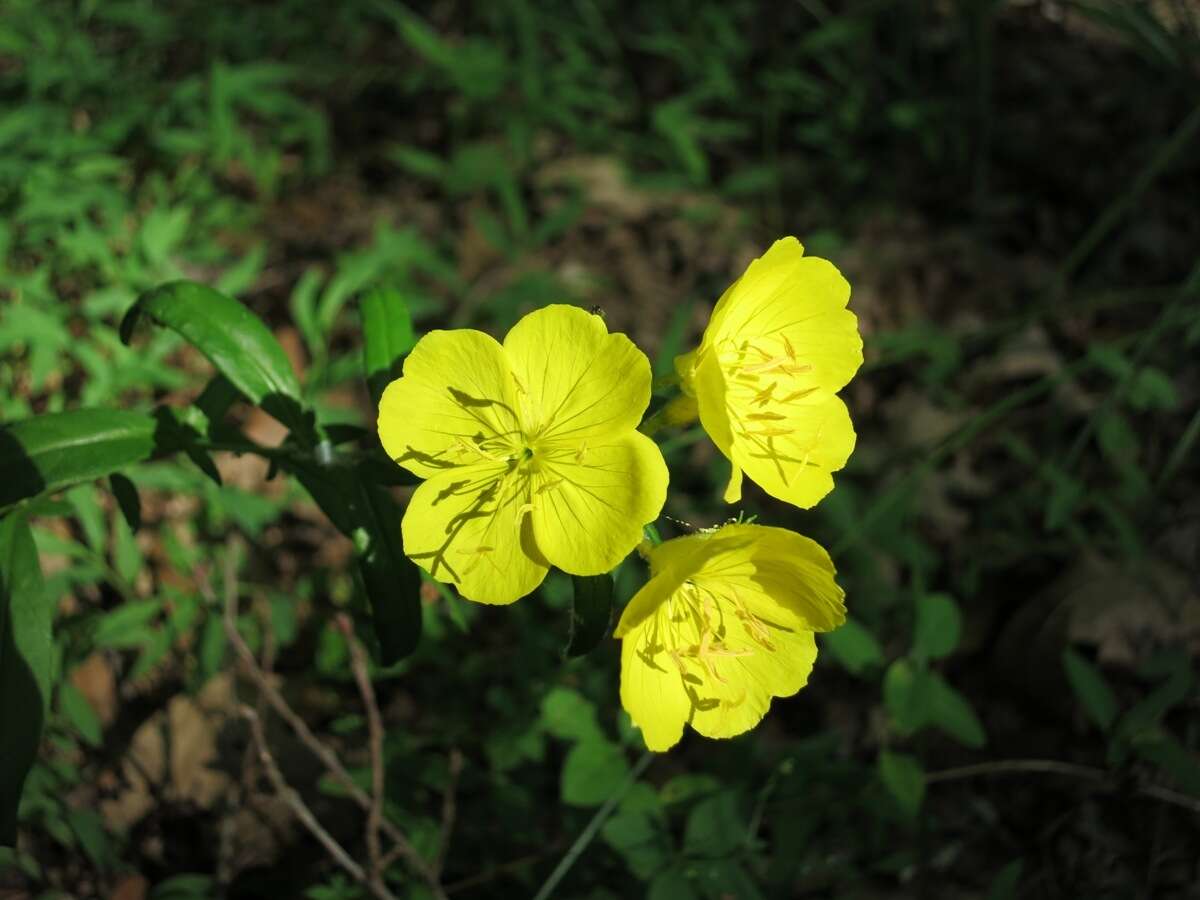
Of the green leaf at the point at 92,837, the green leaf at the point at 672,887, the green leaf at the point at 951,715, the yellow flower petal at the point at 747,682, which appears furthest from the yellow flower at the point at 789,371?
the green leaf at the point at 92,837

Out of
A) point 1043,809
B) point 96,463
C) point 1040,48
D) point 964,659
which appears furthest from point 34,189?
point 1040,48

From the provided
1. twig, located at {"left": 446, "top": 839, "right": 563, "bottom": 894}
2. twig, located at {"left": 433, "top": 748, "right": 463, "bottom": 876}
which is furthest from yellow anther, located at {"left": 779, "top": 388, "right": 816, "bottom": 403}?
twig, located at {"left": 446, "top": 839, "right": 563, "bottom": 894}

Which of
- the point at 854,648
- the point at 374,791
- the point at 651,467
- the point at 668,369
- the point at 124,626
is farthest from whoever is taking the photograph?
the point at 668,369

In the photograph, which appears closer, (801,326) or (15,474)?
Answer: (15,474)

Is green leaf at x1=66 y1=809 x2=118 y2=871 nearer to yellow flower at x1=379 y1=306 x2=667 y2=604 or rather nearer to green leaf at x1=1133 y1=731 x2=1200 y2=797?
yellow flower at x1=379 y1=306 x2=667 y2=604

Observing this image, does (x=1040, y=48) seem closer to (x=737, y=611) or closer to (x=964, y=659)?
(x=964, y=659)

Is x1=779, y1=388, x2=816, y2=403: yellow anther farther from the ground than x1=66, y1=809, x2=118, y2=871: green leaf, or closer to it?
farther from the ground

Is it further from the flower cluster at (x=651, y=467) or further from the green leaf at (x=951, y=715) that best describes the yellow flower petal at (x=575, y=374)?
the green leaf at (x=951, y=715)

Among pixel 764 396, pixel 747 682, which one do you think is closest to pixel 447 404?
pixel 764 396

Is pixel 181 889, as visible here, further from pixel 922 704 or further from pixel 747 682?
pixel 922 704
